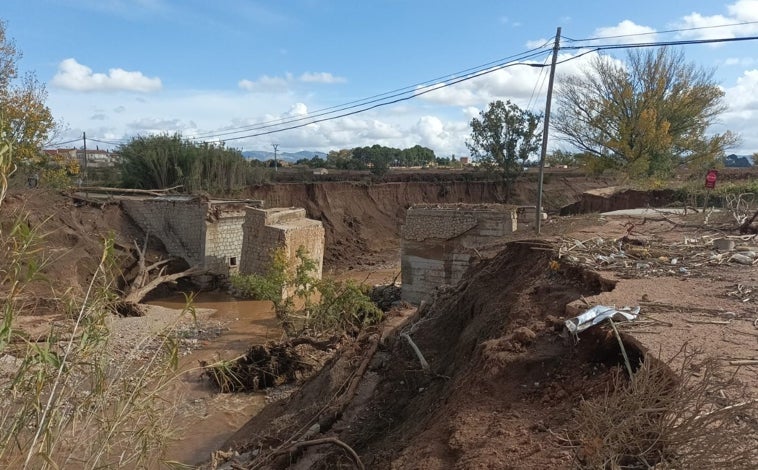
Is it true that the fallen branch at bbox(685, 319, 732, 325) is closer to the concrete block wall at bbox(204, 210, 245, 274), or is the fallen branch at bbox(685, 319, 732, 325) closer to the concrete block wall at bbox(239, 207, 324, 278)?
the concrete block wall at bbox(239, 207, 324, 278)

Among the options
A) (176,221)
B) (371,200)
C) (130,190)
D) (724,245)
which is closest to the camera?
(724,245)

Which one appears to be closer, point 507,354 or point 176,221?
point 507,354

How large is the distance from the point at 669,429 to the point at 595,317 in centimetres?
161

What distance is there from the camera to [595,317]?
4.19m

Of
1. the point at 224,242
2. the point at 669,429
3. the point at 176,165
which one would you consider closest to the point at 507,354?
the point at 669,429

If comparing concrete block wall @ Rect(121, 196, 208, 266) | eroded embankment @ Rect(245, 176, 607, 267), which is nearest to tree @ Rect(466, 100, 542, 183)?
eroded embankment @ Rect(245, 176, 607, 267)

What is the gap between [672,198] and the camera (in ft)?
58.9

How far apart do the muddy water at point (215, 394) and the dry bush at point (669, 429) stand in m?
2.79

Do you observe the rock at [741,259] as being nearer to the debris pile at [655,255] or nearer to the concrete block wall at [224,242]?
the debris pile at [655,255]

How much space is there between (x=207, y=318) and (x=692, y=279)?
1417 cm

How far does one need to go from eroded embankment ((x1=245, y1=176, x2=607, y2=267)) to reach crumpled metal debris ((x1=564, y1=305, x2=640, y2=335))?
2322 centimetres

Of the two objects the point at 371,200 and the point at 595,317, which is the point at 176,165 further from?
the point at 595,317

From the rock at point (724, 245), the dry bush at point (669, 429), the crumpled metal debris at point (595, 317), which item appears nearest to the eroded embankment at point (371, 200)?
the rock at point (724, 245)

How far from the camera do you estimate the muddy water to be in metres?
8.27
